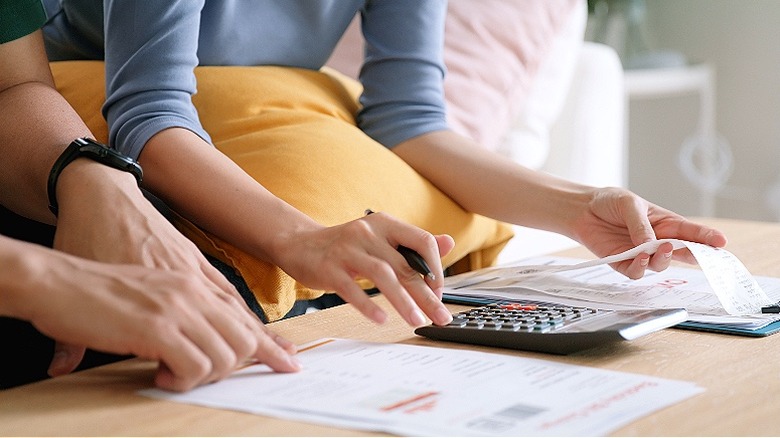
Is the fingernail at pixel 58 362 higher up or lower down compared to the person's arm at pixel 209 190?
lower down

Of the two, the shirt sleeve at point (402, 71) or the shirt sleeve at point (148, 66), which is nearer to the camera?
the shirt sleeve at point (148, 66)

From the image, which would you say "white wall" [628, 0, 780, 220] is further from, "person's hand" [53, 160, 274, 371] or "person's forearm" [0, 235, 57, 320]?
"person's forearm" [0, 235, 57, 320]

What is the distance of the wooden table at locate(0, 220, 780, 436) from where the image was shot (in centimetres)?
56

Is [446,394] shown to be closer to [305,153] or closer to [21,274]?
[21,274]

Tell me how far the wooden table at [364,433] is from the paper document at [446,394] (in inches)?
0.5

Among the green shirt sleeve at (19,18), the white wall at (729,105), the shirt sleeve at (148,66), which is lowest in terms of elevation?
the white wall at (729,105)

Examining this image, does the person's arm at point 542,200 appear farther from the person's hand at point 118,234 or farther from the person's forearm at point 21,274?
the person's forearm at point 21,274

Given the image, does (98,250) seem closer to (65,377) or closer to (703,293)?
(65,377)

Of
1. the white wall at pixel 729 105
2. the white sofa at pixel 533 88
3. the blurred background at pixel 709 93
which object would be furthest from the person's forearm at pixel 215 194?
the white wall at pixel 729 105

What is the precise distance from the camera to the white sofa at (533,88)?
1665mm

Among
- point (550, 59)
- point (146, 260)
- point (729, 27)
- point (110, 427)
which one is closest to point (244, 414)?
point (110, 427)

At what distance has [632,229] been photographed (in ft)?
3.28

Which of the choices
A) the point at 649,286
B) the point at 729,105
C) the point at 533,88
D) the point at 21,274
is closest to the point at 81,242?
the point at 21,274

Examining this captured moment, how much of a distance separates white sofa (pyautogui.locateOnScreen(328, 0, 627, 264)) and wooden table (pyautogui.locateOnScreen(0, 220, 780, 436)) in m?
0.83
